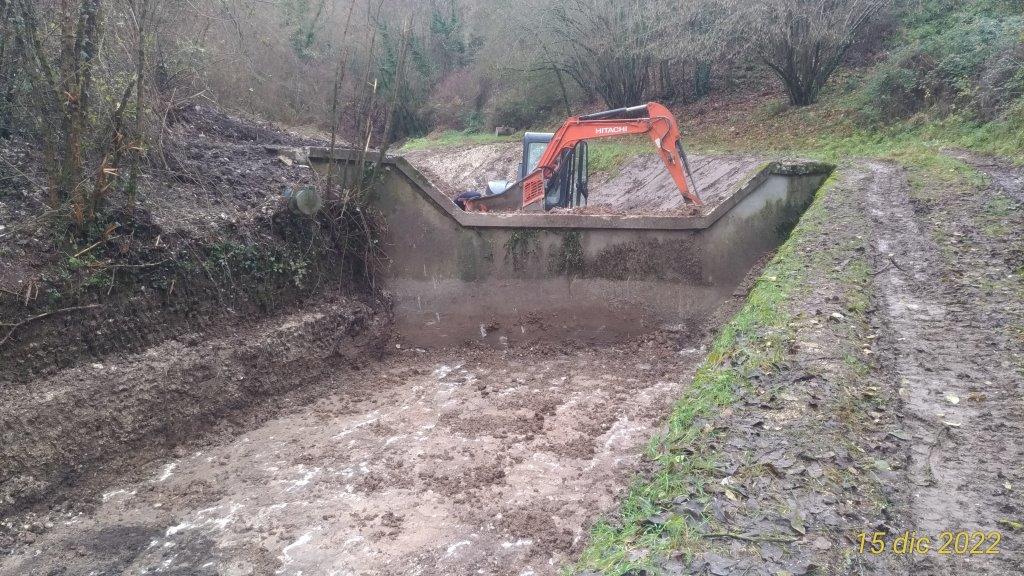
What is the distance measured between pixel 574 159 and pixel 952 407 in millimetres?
8001

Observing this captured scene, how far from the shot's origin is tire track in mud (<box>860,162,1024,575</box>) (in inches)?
115

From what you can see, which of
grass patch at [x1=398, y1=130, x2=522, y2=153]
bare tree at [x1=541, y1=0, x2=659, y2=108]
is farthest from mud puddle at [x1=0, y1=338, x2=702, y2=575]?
grass patch at [x1=398, y1=130, x2=522, y2=153]

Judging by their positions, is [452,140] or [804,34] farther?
[452,140]

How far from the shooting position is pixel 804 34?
59.8ft

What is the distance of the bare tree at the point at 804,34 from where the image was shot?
17.7m

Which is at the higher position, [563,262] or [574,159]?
[574,159]

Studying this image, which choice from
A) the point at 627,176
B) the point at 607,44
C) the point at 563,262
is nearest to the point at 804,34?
the point at 627,176

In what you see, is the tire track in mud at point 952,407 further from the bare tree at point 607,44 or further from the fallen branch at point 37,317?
the bare tree at point 607,44

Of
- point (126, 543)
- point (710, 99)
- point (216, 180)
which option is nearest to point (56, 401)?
point (126, 543)

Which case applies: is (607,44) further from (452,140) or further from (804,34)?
(452,140)

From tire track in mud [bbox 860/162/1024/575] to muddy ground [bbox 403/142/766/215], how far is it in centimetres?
347

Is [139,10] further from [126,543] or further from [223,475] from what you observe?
[126,543]
